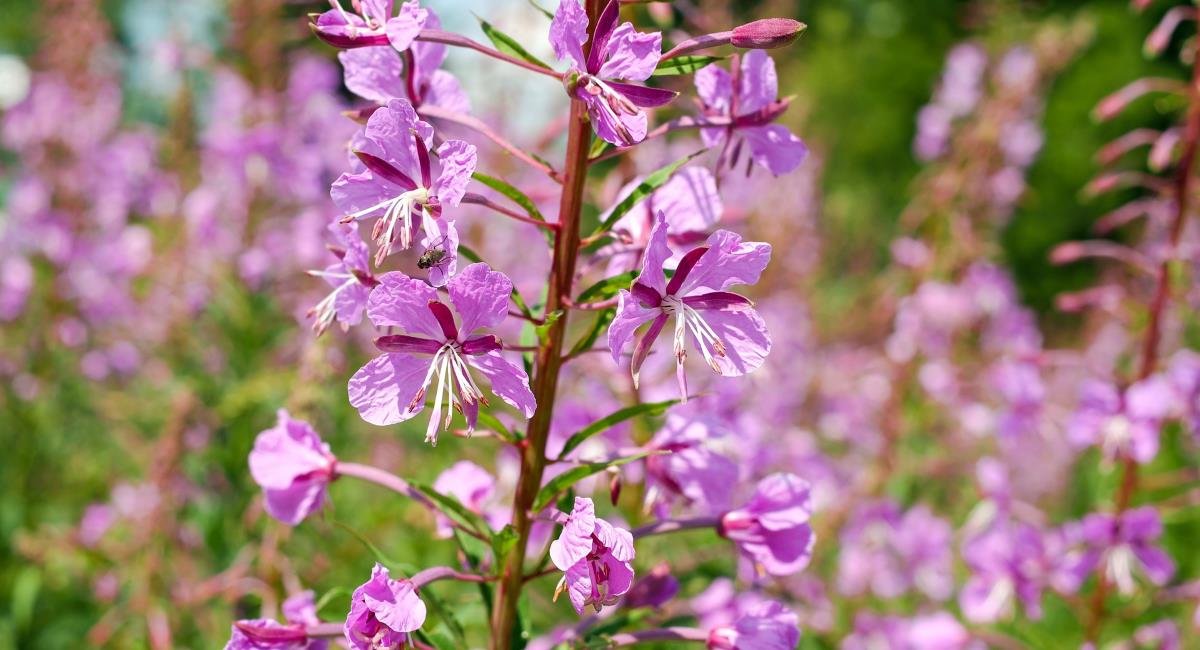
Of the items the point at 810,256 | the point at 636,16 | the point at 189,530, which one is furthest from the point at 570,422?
the point at 810,256

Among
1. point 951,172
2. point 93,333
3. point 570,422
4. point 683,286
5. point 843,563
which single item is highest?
point 951,172

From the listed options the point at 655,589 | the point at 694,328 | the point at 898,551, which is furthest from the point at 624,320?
the point at 898,551

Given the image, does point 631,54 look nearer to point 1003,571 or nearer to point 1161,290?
point 1161,290

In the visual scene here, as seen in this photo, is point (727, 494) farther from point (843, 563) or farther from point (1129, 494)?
point (843, 563)

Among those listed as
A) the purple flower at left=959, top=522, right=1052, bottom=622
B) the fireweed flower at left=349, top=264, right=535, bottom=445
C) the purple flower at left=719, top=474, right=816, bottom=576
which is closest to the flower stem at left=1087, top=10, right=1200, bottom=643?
the purple flower at left=959, top=522, right=1052, bottom=622

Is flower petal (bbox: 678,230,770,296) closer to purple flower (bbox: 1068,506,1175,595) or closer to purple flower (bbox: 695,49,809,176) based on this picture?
purple flower (bbox: 695,49,809,176)

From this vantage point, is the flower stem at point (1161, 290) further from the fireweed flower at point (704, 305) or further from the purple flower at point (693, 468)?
the fireweed flower at point (704, 305)
